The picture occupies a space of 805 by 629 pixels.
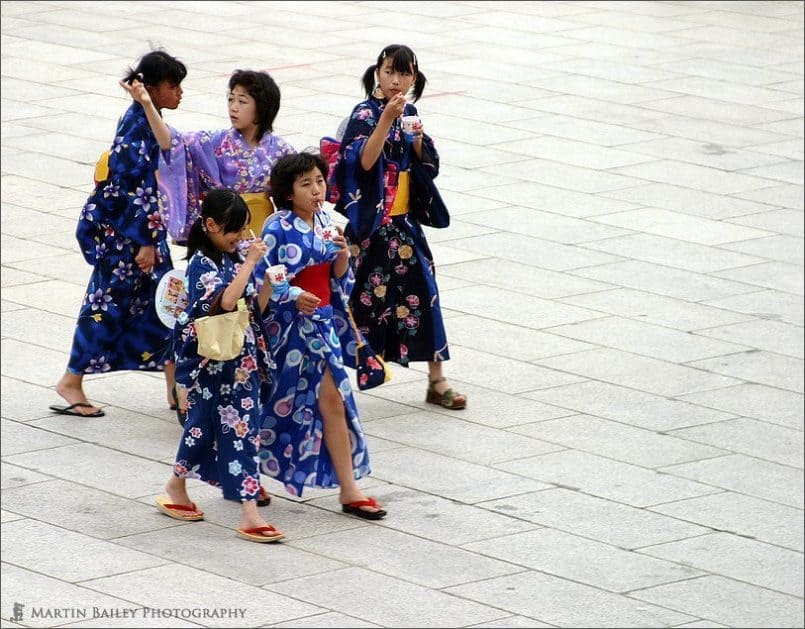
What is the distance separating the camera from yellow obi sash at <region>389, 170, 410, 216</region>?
275 inches

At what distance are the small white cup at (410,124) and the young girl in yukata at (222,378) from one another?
125cm

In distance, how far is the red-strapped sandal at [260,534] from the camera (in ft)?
19.1

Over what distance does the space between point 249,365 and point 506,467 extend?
1.50m

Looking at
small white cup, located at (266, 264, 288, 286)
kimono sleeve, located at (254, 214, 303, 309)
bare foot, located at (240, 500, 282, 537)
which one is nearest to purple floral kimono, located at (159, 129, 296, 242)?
kimono sleeve, located at (254, 214, 303, 309)

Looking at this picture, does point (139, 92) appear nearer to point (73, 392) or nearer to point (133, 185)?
point (133, 185)

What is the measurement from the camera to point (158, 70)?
6.41 m

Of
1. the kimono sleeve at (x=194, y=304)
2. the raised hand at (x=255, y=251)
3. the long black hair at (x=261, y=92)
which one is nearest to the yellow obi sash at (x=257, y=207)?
the long black hair at (x=261, y=92)

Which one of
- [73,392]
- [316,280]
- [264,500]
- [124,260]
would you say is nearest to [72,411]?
[73,392]

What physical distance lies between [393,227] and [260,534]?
1.83 metres

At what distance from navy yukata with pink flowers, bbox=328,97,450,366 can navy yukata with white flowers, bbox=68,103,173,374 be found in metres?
0.85

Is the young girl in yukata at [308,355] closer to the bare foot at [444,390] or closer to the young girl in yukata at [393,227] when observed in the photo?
the young girl in yukata at [393,227]

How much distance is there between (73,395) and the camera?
694 centimetres

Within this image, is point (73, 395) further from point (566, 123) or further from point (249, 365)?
point (566, 123)

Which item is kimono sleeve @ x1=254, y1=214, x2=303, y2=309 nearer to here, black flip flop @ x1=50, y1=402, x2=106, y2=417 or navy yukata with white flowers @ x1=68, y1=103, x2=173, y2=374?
navy yukata with white flowers @ x1=68, y1=103, x2=173, y2=374
